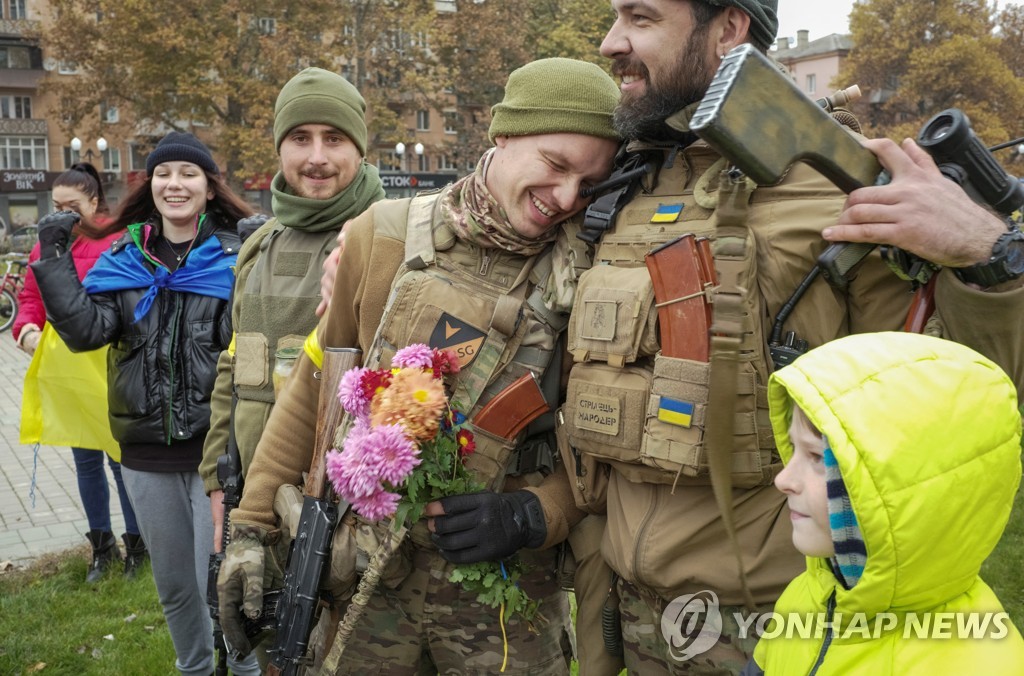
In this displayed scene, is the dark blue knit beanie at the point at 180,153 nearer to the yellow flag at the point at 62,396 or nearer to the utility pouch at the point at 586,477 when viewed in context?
the yellow flag at the point at 62,396

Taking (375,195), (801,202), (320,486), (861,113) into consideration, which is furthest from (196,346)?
(861,113)

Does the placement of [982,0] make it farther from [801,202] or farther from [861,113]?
[801,202]

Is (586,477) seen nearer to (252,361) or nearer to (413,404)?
(413,404)

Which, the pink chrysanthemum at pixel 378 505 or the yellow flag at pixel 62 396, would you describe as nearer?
the pink chrysanthemum at pixel 378 505

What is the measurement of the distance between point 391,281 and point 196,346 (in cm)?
159

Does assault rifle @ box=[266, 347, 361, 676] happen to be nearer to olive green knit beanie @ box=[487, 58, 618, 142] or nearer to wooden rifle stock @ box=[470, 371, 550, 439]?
wooden rifle stock @ box=[470, 371, 550, 439]

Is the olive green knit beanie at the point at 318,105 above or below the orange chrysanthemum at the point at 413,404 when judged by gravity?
above

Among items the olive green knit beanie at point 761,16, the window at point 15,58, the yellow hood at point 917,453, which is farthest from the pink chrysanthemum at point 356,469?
the window at point 15,58

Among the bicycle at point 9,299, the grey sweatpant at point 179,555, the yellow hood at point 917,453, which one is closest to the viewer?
the yellow hood at point 917,453

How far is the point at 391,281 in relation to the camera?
2.49 meters

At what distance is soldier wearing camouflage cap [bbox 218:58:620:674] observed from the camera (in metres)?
2.27

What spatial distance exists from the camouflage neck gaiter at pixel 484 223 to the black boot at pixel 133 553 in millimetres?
3851

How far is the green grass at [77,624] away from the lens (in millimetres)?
4195

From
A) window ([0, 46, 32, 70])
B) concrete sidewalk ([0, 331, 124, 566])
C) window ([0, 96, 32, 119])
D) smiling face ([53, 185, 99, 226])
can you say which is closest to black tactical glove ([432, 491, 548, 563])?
concrete sidewalk ([0, 331, 124, 566])
